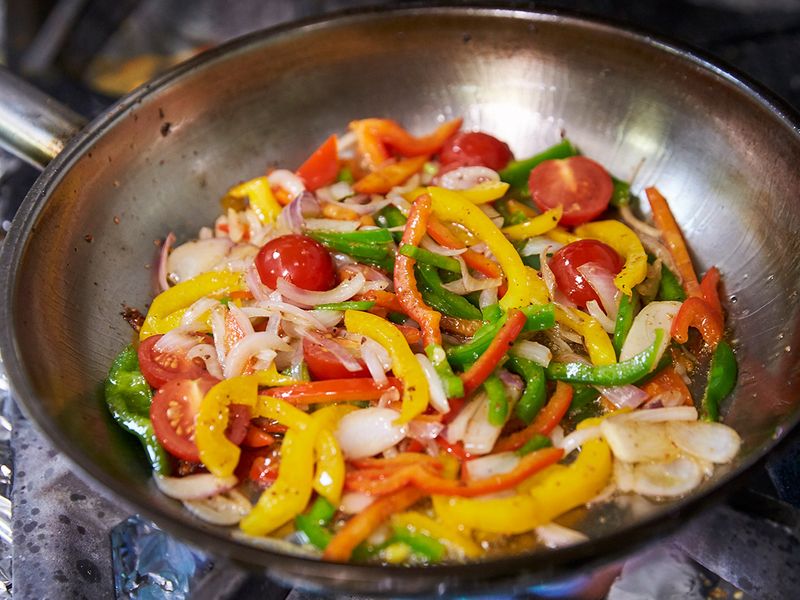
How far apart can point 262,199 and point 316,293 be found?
0.55m

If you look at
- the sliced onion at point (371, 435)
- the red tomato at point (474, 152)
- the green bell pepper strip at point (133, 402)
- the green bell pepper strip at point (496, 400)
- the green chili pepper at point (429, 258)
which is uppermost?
the red tomato at point (474, 152)

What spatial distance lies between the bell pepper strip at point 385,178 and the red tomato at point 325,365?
0.81 m

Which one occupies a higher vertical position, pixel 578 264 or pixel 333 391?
pixel 578 264

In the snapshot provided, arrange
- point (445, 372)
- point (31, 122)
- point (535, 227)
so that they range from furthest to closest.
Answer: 1. point (535, 227)
2. point (31, 122)
3. point (445, 372)

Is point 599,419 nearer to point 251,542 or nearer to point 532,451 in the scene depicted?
point 532,451

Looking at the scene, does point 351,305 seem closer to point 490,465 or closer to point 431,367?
point 431,367

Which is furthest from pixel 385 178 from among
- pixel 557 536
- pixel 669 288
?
pixel 557 536

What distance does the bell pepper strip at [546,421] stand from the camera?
1878 millimetres

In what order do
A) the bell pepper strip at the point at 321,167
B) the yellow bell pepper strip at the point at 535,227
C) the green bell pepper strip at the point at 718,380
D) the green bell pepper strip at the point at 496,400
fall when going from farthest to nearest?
1. the bell pepper strip at the point at 321,167
2. the yellow bell pepper strip at the point at 535,227
3. the green bell pepper strip at the point at 718,380
4. the green bell pepper strip at the point at 496,400

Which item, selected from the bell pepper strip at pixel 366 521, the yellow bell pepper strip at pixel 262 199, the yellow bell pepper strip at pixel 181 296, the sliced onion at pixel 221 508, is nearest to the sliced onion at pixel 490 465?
the bell pepper strip at pixel 366 521

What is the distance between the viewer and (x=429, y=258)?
86.4 inches

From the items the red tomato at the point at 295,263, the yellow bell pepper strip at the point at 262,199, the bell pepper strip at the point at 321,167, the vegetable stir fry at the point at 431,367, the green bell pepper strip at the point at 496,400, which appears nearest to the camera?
the vegetable stir fry at the point at 431,367

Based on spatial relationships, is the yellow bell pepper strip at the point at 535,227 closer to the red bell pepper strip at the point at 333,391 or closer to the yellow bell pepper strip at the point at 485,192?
the yellow bell pepper strip at the point at 485,192

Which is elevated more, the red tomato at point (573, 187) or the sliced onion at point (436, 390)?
the red tomato at point (573, 187)
